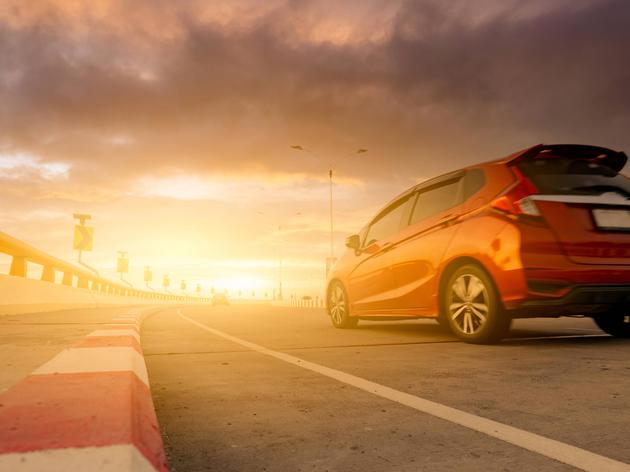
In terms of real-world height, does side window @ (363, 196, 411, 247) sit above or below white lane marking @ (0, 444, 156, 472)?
above

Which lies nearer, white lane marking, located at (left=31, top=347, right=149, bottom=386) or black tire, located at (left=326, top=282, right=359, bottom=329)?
white lane marking, located at (left=31, top=347, right=149, bottom=386)

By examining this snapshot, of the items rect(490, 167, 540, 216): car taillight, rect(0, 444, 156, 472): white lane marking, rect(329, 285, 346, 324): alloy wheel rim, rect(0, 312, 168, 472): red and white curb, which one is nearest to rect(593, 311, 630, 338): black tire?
rect(490, 167, 540, 216): car taillight

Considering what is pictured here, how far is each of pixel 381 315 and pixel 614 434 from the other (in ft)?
17.6

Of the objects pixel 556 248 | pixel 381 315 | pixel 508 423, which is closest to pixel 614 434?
pixel 508 423

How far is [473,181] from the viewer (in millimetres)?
6012

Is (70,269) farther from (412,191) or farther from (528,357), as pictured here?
(528,357)

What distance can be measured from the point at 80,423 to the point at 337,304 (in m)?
7.66

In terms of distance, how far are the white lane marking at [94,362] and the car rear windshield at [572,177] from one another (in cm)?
414

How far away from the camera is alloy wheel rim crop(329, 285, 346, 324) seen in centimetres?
891

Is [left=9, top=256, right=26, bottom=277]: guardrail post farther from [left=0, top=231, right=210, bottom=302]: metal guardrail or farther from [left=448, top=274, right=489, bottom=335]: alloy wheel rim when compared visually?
[left=448, top=274, right=489, bottom=335]: alloy wheel rim

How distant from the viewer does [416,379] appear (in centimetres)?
361

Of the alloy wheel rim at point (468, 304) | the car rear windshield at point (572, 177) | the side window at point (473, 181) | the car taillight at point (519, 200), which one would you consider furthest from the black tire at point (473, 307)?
the car rear windshield at point (572, 177)

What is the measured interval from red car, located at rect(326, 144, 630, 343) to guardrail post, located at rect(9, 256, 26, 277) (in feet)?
29.2

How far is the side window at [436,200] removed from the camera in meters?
6.34
